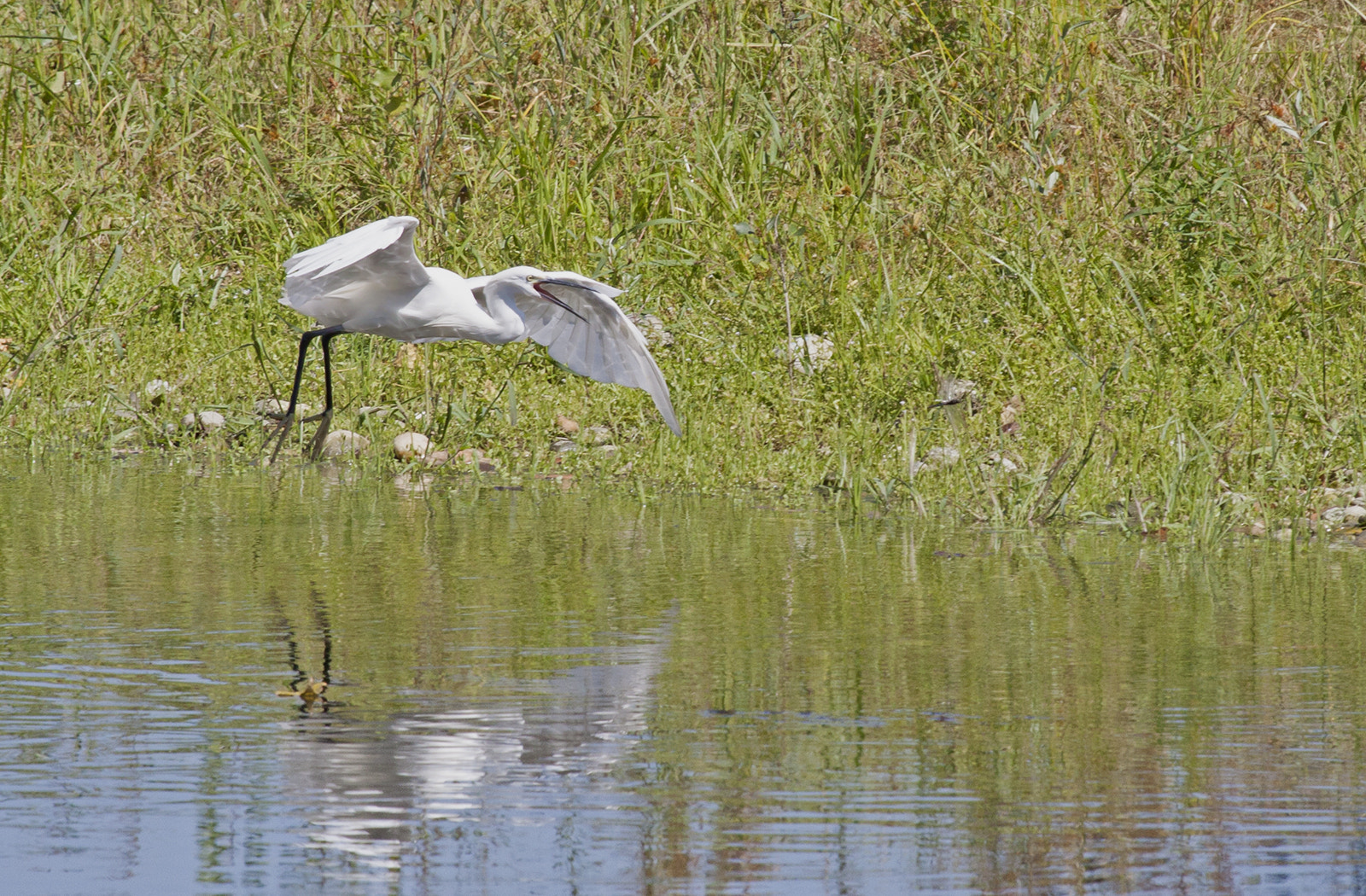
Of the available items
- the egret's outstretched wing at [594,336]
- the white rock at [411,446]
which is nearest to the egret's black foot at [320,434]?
the white rock at [411,446]

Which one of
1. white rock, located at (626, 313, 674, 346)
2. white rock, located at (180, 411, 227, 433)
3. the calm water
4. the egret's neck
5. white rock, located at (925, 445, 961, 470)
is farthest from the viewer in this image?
white rock, located at (626, 313, 674, 346)

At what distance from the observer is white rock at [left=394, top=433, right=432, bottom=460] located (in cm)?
685

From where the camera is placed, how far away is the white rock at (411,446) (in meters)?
6.85

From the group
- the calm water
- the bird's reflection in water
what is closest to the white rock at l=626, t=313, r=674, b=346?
the calm water

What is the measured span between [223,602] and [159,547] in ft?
2.58

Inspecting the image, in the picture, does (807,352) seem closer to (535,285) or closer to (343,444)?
(535,285)

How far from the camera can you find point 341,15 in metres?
9.92

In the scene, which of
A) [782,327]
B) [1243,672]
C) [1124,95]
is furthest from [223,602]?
[1124,95]

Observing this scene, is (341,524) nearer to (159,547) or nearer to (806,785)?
(159,547)

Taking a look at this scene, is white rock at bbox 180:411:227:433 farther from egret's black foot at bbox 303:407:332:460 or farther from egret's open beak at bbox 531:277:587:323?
egret's open beak at bbox 531:277:587:323

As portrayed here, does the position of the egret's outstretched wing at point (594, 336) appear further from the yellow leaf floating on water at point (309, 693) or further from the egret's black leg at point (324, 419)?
the yellow leaf floating on water at point (309, 693)

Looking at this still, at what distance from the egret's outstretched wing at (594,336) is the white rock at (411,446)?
0.58m

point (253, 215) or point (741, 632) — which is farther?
point (253, 215)

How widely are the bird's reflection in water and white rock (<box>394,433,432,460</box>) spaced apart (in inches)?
124
